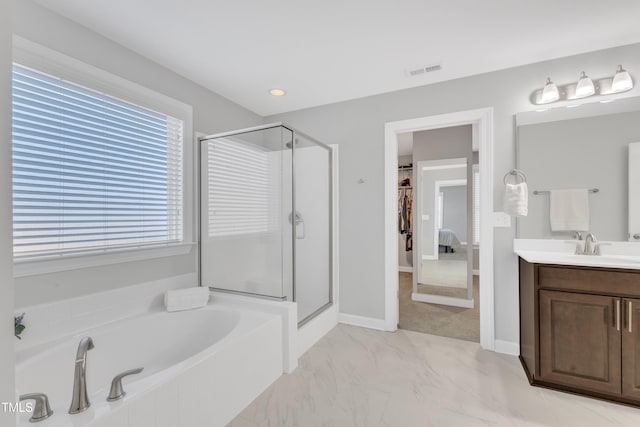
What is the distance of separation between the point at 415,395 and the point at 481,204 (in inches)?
63.9

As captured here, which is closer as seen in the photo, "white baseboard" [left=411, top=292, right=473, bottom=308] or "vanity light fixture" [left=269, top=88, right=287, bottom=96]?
"vanity light fixture" [left=269, top=88, right=287, bottom=96]

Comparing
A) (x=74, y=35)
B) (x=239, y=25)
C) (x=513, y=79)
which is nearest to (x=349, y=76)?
(x=239, y=25)

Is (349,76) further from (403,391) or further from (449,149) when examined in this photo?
(403,391)

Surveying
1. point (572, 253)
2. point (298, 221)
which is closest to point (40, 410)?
point (298, 221)

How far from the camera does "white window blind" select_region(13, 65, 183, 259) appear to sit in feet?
5.39

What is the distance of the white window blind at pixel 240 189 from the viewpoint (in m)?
2.54

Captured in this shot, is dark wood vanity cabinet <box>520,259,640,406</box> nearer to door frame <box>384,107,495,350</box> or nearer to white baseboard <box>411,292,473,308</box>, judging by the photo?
door frame <box>384,107,495,350</box>

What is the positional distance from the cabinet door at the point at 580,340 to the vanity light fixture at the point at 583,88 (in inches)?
58.4

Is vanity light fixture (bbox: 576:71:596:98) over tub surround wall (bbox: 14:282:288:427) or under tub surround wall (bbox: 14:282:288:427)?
over

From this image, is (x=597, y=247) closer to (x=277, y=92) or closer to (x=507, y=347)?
(x=507, y=347)

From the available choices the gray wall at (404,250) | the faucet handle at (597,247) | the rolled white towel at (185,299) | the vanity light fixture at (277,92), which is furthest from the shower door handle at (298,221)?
the gray wall at (404,250)

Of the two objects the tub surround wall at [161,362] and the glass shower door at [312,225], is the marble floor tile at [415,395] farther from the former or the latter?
the glass shower door at [312,225]

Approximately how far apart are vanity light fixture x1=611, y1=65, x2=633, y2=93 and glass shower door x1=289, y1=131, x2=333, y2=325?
231 centimetres

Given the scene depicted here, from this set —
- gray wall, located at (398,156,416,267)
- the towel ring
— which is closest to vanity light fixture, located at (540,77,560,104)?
the towel ring
